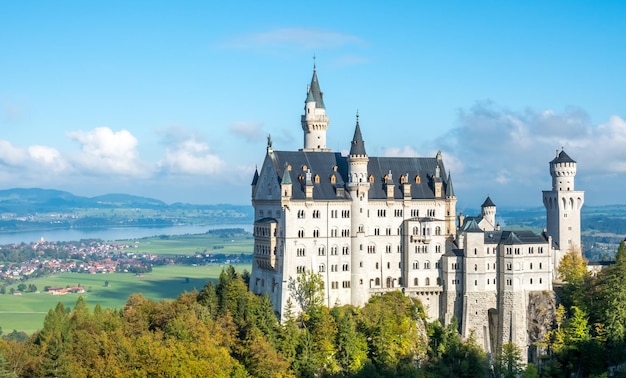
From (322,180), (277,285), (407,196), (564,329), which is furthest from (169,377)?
(564,329)

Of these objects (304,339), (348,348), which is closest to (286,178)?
(304,339)

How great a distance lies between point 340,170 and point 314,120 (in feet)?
29.5

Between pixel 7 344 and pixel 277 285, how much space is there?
27508 mm

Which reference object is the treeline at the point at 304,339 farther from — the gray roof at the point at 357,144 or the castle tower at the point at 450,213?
the gray roof at the point at 357,144

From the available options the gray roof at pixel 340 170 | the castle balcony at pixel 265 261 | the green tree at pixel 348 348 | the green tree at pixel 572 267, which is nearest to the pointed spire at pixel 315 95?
the gray roof at pixel 340 170

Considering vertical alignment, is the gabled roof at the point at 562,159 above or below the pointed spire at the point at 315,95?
below

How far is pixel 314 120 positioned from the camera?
342ft

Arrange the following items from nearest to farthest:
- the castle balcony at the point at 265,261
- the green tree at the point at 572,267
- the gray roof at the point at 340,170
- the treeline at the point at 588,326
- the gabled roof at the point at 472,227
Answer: the castle balcony at the point at 265,261 < the treeline at the point at 588,326 < the gray roof at the point at 340,170 < the gabled roof at the point at 472,227 < the green tree at the point at 572,267

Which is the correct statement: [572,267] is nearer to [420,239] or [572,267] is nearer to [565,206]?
[565,206]

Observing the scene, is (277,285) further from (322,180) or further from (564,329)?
(564,329)

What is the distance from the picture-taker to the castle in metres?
93.9

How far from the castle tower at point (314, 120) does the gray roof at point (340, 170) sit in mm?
5378

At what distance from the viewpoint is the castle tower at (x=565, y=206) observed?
4136 inches

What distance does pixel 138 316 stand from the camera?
93.3 m
